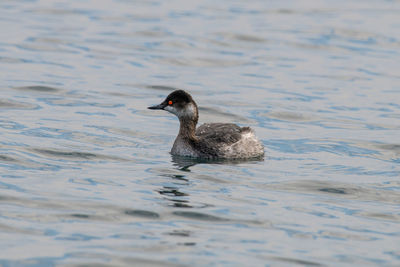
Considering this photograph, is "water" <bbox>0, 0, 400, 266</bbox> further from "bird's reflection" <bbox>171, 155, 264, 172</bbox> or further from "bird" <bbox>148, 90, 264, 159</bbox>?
"bird" <bbox>148, 90, 264, 159</bbox>

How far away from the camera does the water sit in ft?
37.0

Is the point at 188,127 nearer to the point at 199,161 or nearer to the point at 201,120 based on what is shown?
the point at 199,161

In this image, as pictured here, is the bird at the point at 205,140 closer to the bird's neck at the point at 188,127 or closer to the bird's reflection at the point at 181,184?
the bird's neck at the point at 188,127

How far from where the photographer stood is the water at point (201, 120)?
37.0ft

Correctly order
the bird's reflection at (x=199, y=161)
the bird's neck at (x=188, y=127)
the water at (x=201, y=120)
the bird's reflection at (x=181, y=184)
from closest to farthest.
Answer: the water at (x=201, y=120), the bird's reflection at (x=181, y=184), the bird's reflection at (x=199, y=161), the bird's neck at (x=188, y=127)

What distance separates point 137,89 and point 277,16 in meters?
14.6

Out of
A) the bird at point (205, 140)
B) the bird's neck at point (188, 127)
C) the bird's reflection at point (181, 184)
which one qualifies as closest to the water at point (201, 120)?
the bird's reflection at point (181, 184)

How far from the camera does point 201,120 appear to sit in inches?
821

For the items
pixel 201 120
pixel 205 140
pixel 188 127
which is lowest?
pixel 201 120

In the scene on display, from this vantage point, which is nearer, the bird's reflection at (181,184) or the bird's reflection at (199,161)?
the bird's reflection at (181,184)

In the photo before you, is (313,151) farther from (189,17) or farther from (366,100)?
(189,17)

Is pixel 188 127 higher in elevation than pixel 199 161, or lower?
higher

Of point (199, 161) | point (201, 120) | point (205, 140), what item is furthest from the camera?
point (201, 120)

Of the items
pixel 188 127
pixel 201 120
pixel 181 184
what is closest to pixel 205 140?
pixel 188 127
